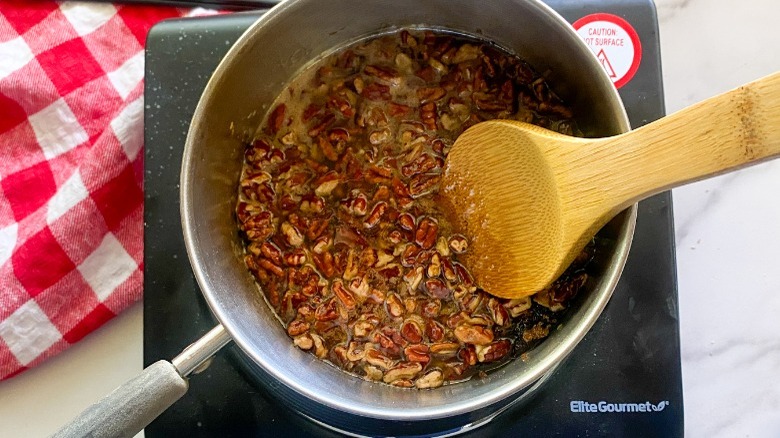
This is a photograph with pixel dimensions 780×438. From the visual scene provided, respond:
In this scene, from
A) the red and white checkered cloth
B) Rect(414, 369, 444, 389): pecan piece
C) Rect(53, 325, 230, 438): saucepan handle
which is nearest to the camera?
Rect(53, 325, 230, 438): saucepan handle

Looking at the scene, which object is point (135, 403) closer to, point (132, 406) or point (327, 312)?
point (132, 406)

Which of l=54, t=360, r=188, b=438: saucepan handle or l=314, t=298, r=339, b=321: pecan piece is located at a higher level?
l=54, t=360, r=188, b=438: saucepan handle

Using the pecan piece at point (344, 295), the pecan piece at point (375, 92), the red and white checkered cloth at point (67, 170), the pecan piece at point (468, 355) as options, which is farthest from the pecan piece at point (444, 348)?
the red and white checkered cloth at point (67, 170)

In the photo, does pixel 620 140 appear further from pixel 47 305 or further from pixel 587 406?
pixel 47 305

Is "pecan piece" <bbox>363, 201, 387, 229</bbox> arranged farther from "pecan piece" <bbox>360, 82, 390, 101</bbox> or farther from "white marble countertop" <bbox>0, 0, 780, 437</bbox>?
"white marble countertop" <bbox>0, 0, 780, 437</bbox>

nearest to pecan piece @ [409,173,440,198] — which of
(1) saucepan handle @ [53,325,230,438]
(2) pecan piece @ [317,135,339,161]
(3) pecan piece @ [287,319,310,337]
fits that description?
(2) pecan piece @ [317,135,339,161]

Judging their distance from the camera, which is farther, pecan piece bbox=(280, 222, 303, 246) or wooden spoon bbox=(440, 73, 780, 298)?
pecan piece bbox=(280, 222, 303, 246)

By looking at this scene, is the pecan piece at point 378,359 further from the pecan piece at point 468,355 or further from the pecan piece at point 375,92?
the pecan piece at point 375,92
